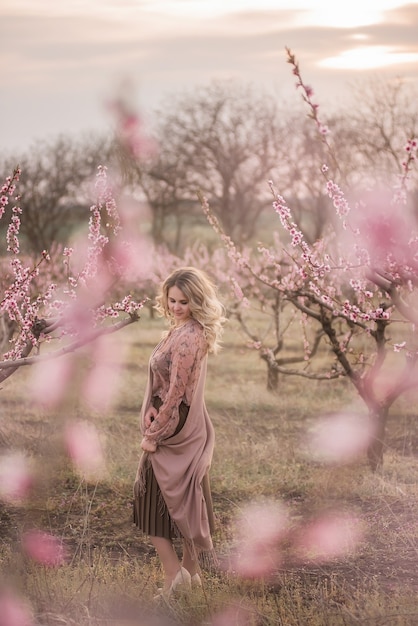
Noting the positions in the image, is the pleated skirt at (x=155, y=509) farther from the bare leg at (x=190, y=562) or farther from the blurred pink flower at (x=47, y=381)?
the blurred pink flower at (x=47, y=381)

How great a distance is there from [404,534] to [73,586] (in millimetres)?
2426

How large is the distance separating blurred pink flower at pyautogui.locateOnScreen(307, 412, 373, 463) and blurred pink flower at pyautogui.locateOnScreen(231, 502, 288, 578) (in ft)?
4.52

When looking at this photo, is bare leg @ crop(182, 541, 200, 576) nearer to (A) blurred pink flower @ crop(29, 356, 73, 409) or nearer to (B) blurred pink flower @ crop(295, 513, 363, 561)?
(B) blurred pink flower @ crop(295, 513, 363, 561)

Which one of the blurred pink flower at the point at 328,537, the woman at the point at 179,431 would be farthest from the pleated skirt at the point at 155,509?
the blurred pink flower at the point at 328,537

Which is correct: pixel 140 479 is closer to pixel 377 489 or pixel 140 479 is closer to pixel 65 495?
pixel 65 495

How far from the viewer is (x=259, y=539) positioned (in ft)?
19.8

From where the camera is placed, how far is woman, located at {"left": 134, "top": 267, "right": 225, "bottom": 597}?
181 inches

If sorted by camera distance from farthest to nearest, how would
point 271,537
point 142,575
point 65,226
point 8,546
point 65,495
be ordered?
point 65,226
point 65,495
point 271,537
point 8,546
point 142,575

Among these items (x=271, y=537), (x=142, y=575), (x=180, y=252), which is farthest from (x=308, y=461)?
(x=180, y=252)

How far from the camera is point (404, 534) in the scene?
5.95 m

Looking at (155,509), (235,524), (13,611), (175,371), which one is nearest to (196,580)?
(155,509)

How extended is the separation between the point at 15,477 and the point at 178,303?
3.64 metres

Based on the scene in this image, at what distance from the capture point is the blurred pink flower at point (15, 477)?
23.7ft

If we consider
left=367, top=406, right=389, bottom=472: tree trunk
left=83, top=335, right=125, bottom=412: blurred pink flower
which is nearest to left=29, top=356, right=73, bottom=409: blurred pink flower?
left=83, top=335, right=125, bottom=412: blurred pink flower
